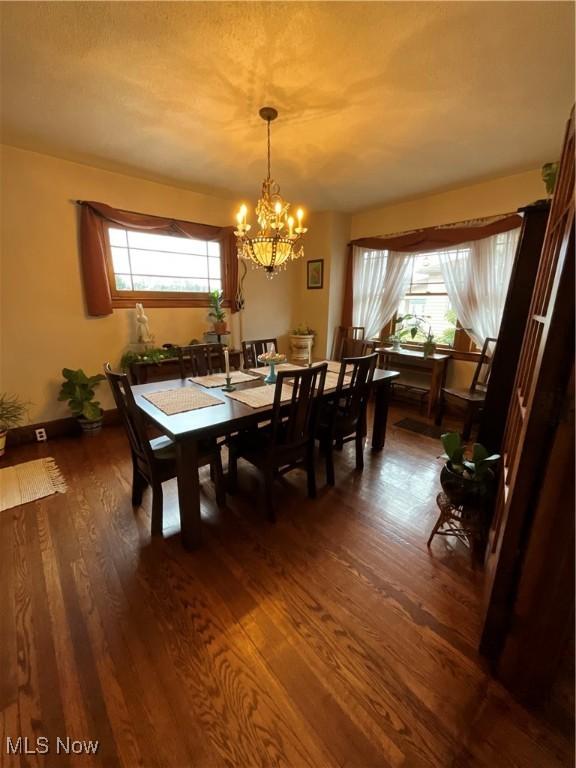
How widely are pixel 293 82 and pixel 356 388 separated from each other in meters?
1.92

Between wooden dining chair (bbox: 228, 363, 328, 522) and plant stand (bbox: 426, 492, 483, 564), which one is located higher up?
wooden dining chair (bbox: 228, 363, 328, 522)

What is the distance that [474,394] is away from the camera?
10.3ft

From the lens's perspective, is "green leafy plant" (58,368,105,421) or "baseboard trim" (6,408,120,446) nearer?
"baseboard trim" (6,408,120,446)

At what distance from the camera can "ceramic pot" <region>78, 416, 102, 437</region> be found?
3.12 metres

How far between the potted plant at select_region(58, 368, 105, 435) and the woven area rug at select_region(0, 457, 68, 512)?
554 mm

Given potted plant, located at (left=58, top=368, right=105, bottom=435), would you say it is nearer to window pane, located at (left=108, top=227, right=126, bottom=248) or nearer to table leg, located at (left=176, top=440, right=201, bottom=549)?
window pane, located at (left=108, top=227, right=126, bottom=248)

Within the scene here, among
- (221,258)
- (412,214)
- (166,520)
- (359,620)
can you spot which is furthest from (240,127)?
(359,620)

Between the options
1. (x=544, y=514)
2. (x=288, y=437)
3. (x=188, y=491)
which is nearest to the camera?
(x=544, y=514)

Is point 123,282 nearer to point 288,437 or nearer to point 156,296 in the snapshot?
point 156,296

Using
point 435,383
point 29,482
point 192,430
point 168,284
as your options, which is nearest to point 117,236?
point 168,284

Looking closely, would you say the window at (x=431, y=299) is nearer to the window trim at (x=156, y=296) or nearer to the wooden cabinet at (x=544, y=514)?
the window trim at (x=156, y=296)

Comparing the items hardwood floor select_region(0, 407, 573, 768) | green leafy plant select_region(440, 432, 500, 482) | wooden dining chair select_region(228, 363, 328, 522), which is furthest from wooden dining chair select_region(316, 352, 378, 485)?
green leafy plant select_region(440, 432, 500, 482)

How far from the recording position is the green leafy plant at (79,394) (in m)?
2.98

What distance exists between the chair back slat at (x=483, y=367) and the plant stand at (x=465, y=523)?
1951 mm
